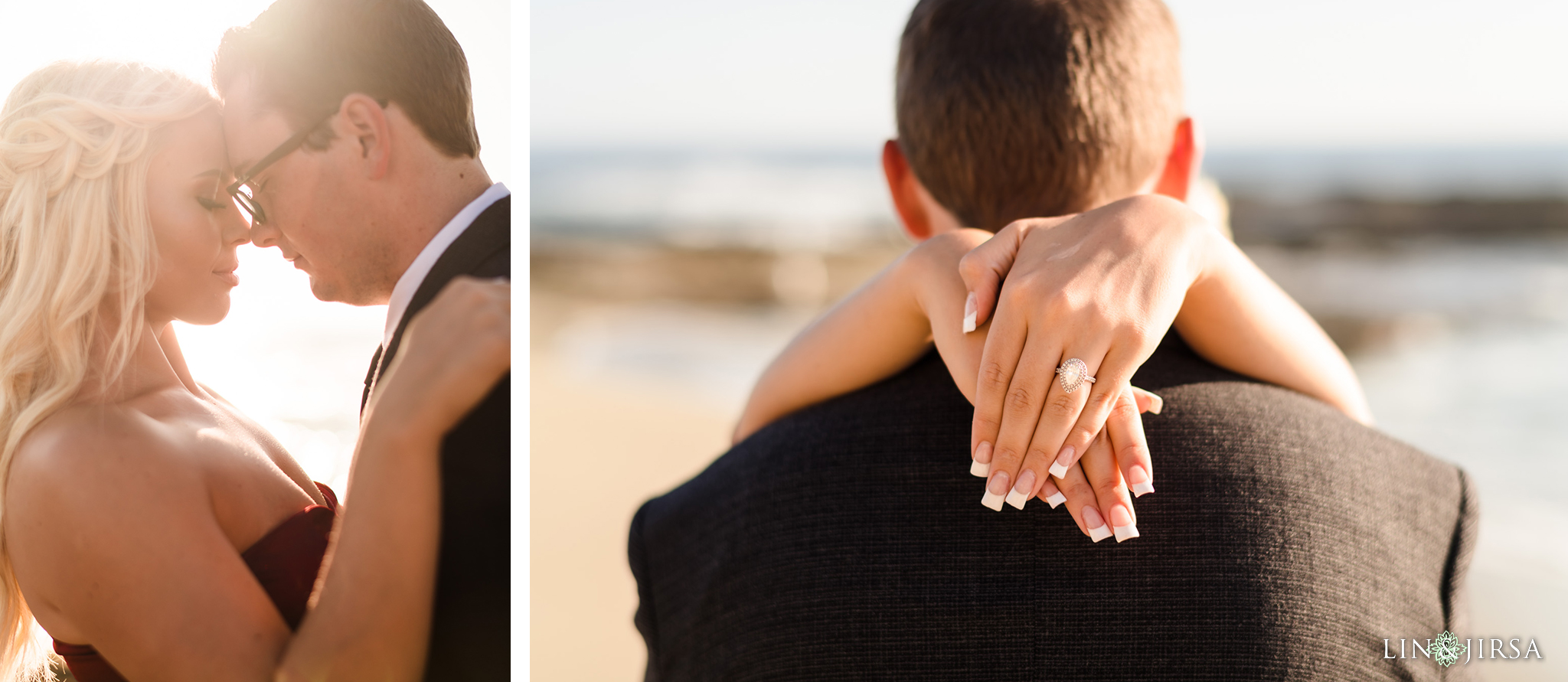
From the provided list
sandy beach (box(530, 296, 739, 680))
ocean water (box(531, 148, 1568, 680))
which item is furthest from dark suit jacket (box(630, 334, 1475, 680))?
ocean water (box(531, 148, 1568, 680))

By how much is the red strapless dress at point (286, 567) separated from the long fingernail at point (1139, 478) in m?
1.17

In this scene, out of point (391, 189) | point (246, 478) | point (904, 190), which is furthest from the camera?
point (904, 190)

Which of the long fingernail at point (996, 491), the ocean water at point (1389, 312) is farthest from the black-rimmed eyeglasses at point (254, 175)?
the ocean water at point (1389, 312)

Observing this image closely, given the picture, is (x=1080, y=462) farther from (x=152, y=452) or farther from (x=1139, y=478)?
(x=152, y=452)

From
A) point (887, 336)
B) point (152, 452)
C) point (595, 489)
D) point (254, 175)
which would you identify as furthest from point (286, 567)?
point (595, 489)

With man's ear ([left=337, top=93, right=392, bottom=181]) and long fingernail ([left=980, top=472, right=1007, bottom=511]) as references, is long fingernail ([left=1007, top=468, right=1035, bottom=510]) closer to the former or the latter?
long fingernail ([left=980, top=472, right=1007, bottom=511])

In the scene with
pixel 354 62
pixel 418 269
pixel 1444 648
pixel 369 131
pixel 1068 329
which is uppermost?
pixel 354 62

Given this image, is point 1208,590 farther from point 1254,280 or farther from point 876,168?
point 876,168

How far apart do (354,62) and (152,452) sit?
66 centimetres

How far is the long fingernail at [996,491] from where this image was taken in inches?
42.2

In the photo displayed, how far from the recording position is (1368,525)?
1168 mm

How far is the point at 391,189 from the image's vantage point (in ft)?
4.86

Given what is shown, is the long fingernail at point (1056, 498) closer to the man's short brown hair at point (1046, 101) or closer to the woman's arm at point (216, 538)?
the man's short brown hair at point (1046, 101)

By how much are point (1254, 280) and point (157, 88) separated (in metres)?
1.60
